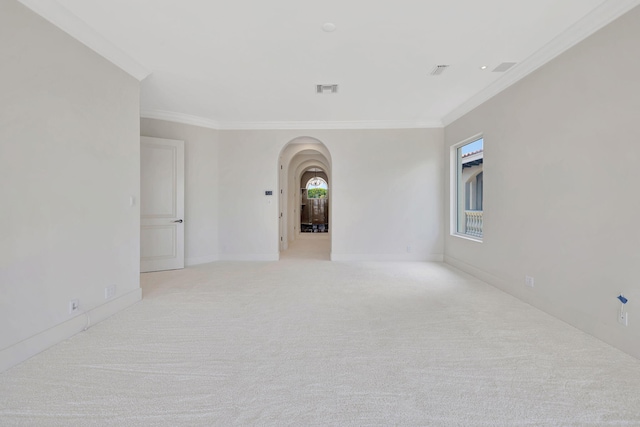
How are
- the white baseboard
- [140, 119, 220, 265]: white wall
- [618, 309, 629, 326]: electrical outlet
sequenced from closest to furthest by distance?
the white baseboard, [618, 309, 629, 326]: electrical outlet, [140, 119, 220, 265]: white wall

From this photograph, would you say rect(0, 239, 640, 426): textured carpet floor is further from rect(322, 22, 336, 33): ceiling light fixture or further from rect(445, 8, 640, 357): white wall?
rect(322, 22, 336, 33): ceiling light fixture

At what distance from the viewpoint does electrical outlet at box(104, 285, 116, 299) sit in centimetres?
299

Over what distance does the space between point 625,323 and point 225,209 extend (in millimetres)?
5755

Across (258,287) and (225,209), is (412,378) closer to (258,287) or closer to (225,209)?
(258,287)

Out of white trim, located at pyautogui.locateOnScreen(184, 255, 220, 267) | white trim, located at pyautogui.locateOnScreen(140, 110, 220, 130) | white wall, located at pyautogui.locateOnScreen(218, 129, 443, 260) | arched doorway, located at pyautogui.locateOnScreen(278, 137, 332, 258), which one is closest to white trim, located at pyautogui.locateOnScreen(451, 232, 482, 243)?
white wall, located at pyautogui.locateOnScreen(218, 129, 443, 260)

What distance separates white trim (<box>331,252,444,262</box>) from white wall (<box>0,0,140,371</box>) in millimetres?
3695

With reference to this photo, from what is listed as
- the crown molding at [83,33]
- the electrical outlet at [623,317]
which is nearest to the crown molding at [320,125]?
the crown molding at [83,33]

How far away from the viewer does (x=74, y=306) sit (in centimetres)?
261

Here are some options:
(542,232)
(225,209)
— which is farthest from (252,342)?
(225,209)

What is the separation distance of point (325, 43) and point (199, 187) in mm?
3825

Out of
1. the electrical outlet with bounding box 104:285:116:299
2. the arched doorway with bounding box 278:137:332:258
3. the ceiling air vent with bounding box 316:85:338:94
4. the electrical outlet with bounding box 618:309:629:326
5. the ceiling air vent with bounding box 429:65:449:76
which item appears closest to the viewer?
the electrical outlet with bounding box 618:309:629:326

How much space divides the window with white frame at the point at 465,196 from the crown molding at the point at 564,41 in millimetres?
1180

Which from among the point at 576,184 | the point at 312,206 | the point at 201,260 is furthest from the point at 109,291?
the point at 312,206

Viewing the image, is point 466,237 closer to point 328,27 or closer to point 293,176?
point 328,27
